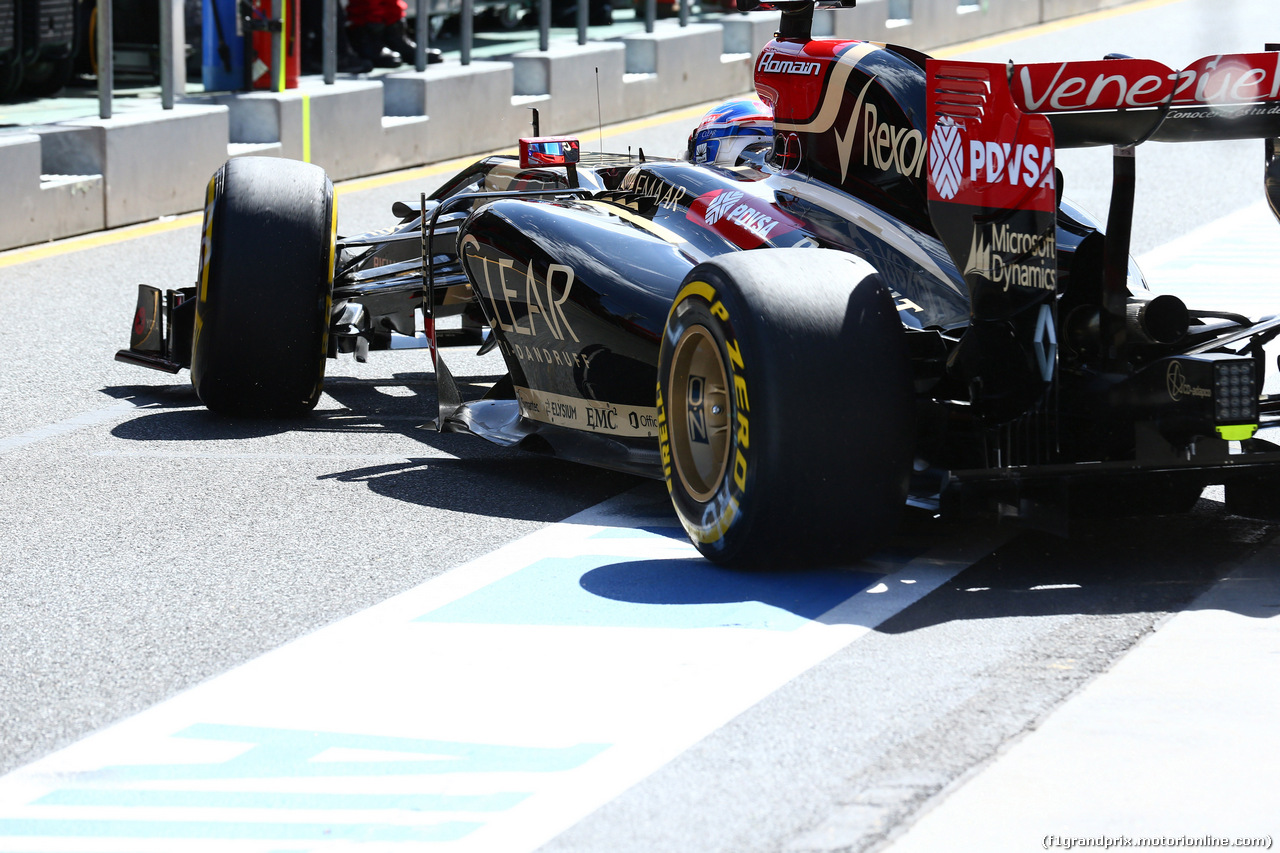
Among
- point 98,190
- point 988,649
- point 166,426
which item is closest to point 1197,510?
point 988,649

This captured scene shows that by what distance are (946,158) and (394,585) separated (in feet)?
5.70

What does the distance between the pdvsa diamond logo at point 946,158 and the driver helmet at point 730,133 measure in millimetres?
2187

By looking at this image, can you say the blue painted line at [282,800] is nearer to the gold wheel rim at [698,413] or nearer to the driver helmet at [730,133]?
the gold wheel rim at [698,413]

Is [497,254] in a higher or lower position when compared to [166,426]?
higher

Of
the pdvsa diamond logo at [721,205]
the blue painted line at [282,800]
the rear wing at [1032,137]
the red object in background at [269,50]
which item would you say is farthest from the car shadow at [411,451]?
the red object in background at [269,50]

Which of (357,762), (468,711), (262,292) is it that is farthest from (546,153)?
(357,762)

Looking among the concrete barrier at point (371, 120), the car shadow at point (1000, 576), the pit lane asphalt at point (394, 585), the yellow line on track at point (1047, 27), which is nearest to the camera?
the pit lane asphalt at point (394, 585)

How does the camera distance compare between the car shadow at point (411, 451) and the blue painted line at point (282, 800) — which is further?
the car shadow at point (411, 451)

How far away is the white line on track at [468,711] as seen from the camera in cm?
351

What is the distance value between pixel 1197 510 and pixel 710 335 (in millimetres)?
1643

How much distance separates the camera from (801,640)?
14.5 feet

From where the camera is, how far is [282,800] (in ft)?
11.8

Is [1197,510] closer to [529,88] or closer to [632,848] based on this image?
[632,848]

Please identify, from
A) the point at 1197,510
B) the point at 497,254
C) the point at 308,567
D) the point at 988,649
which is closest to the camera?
the point at 988,649
